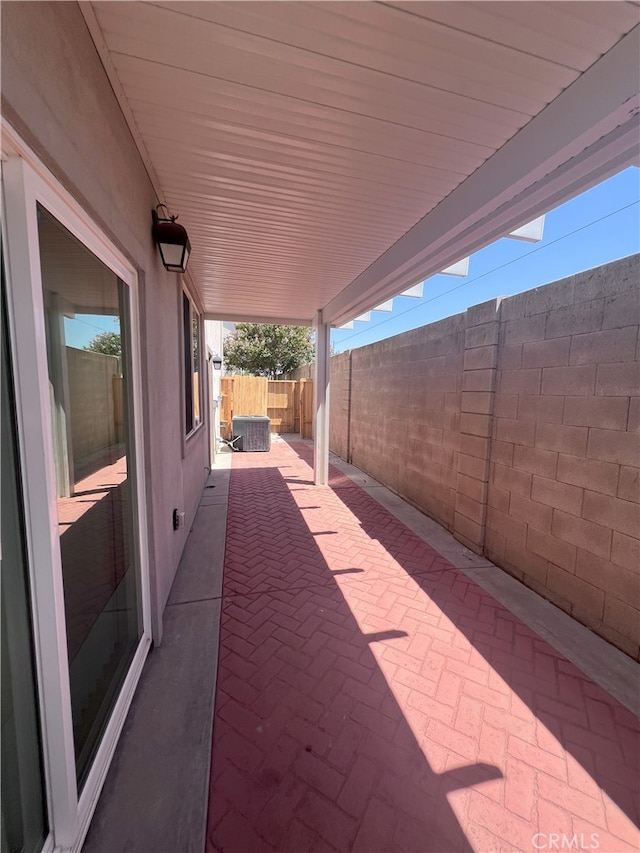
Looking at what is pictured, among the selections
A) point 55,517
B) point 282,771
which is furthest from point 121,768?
point 55,517

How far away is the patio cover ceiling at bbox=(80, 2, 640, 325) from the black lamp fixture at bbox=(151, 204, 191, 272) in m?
0.25

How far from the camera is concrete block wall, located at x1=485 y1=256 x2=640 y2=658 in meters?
2.26

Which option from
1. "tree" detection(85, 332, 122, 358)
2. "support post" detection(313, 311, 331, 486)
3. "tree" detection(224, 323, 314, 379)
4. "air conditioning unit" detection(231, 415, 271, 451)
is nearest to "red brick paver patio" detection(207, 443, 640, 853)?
"tree" detection(85, 332, 122, 358)

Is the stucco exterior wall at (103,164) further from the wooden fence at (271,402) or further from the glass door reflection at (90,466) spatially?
the wooden fence at (271,402)

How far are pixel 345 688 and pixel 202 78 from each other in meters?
3.13

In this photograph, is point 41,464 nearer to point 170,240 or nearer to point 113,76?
point 113,76

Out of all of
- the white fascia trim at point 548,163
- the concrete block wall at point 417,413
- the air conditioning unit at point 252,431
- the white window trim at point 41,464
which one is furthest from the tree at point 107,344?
the air conditioning unit at point 252,431

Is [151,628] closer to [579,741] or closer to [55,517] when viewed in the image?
[55,517]

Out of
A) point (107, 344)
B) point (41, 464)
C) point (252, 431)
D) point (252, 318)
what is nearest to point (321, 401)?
point (252, 318)

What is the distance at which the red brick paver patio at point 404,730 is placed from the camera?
134cm

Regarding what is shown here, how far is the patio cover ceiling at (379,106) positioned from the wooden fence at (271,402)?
8.93m

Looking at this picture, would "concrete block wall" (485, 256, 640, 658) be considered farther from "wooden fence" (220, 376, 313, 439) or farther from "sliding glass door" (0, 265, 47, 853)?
"wooden fence" (220, 376, 313, 439)

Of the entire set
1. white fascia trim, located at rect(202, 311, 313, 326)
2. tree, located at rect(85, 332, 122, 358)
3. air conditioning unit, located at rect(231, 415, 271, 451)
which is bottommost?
air conditioning unit, located at rect(231, 415, 271, 451)

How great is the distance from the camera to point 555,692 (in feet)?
6.42
